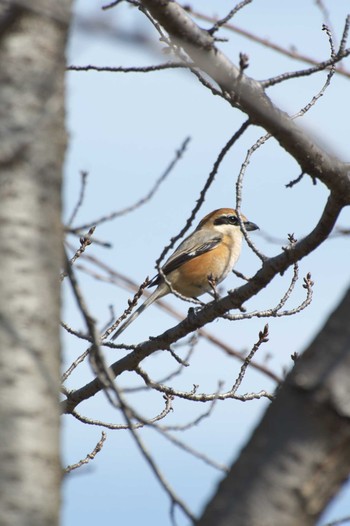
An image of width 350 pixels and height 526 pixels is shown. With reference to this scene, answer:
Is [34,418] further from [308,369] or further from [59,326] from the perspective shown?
[308,369]

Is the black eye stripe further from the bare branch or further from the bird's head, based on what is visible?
the bare branch

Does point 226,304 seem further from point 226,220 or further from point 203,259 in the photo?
point 226,220

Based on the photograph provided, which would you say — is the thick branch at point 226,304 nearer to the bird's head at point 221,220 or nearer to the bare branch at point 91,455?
the bare branch at point 91,455

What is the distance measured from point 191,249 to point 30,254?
24.1 ft

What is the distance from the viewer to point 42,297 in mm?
1926

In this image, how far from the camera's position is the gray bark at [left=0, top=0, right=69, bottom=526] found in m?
1.79

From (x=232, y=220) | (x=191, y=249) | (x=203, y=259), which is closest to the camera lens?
(x=203, y=259)

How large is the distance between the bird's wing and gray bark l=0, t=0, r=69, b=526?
6.91 metres

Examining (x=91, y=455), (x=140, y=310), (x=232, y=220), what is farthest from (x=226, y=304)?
(x=232, y=220)

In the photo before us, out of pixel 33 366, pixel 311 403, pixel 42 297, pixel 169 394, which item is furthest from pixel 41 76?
pixel 169 394

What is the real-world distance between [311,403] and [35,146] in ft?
2.84

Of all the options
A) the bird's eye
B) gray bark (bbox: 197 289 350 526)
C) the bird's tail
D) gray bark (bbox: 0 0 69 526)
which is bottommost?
gray bark (bbox: 197 289 350 526)

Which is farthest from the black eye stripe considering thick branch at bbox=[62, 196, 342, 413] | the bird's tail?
thick branch at bbox=[62, 196, 342, 413]

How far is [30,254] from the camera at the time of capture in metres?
1.92
